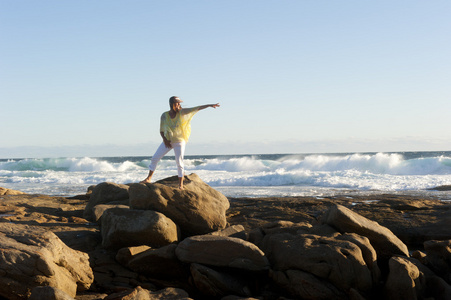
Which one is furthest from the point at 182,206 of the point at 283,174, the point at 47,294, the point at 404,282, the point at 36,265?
the point at 283,174

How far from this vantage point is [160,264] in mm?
5277

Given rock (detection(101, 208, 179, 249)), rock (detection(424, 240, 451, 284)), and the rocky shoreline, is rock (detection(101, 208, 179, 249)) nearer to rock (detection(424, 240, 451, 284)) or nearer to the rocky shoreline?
the rocky shoreline

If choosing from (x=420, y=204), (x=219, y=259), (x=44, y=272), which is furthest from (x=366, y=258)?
(x=420, y=204)

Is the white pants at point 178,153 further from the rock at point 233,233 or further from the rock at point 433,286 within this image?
the rock at point 433,286

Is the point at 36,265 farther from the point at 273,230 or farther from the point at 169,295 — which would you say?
the point at 273,230

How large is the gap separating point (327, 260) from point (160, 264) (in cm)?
208

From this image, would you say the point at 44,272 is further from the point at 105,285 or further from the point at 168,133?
the point at 168,133

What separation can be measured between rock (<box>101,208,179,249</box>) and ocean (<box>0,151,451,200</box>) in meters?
8.74

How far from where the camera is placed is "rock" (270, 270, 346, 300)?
4.73 meters

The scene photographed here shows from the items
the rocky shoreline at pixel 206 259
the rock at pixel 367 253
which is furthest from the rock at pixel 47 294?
the rock at pixel 367 253

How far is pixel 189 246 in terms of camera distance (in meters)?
5.26

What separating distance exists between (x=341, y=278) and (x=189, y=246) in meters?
1.88

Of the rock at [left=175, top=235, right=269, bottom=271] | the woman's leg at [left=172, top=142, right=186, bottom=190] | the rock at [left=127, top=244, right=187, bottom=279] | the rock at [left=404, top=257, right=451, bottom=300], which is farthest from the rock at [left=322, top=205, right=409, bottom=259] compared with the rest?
the woman's leg at [left=172, top=142, right=186, bottom=190]

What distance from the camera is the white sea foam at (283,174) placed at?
1914 centimetres
